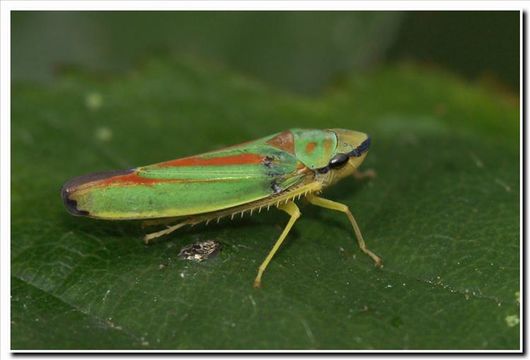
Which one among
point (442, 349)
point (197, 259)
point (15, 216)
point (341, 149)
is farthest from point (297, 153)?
point (15, 216)

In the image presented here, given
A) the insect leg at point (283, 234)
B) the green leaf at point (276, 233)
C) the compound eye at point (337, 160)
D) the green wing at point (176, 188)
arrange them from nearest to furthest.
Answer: the green leaf at point (276, 233)
the insect leg at point (283, 234)
the green wing at point (176, 188)
the compound eye at point (337, 160)

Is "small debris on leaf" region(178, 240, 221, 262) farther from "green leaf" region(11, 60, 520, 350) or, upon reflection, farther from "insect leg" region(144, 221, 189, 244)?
"insect leg" region(144, 221, 189, 244)

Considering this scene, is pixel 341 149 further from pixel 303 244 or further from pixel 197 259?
pixel 197 259

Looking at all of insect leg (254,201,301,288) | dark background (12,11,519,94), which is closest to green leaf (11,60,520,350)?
insect leg (254,201,301,288)

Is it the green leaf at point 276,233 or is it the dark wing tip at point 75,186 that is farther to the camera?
the dark wing tip at point 75,186

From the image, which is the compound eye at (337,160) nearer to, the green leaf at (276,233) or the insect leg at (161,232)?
the green leaf at (276,233)

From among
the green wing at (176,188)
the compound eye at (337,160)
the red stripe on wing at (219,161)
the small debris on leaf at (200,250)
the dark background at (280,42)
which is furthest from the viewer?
the dark background at (280,42)

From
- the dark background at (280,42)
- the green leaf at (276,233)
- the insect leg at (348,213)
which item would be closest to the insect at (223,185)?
the insect leg at (348,213)

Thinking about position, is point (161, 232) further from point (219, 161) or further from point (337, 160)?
point (337, 160)
